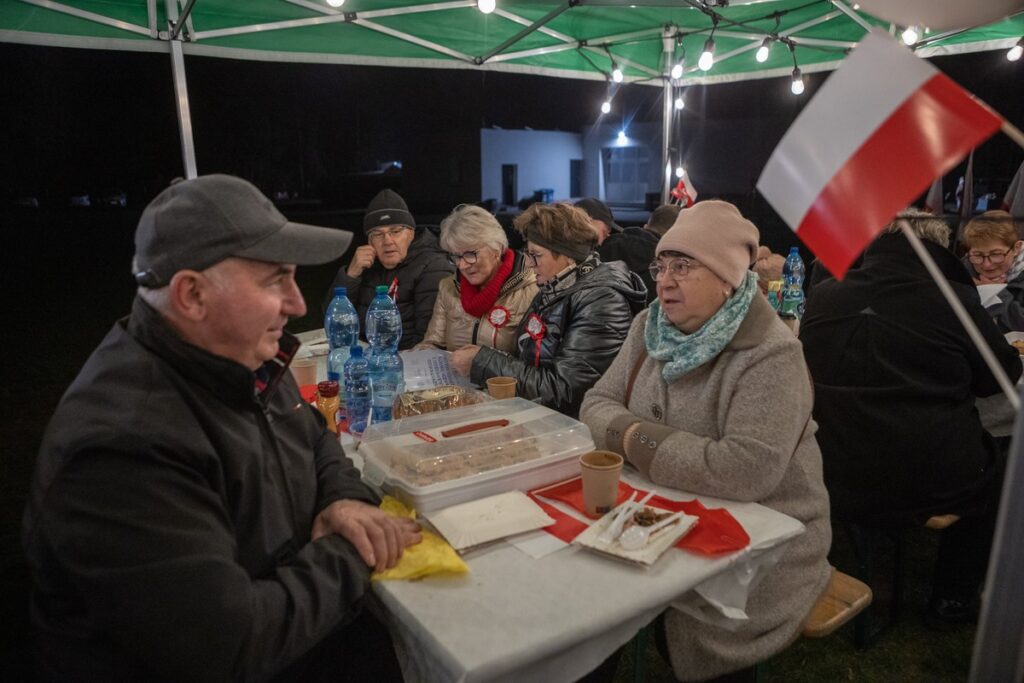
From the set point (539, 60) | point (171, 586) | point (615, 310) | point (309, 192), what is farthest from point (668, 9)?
point (309, 192)

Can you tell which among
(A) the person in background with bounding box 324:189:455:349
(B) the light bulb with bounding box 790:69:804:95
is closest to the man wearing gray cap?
(A) the person in background with bounding box 324:189:455:349

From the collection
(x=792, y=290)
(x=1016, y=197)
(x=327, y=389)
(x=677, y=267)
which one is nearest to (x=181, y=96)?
(x=327, y=389)

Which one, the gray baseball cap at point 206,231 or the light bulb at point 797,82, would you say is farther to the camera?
the light bulb at point 797,82

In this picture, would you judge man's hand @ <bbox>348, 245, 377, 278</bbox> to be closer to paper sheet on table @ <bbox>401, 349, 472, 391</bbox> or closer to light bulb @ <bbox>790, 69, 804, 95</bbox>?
paper sheet on table @ <bbox>401, 349, 472, 391</bbox>

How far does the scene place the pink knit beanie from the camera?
1.95 meters

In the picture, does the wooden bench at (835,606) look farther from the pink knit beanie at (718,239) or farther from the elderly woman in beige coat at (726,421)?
the pink knit beanie at (718,239)

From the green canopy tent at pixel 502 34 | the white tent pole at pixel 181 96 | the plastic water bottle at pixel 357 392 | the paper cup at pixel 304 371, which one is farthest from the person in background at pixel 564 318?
the white tent pole at pixel 181 96

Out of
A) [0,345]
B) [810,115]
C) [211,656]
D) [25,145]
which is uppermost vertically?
[25,145]

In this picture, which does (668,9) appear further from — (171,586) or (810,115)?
(171,586)

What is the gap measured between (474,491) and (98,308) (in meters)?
11.9

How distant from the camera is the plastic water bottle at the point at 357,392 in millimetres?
2448

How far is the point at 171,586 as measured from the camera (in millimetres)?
1108

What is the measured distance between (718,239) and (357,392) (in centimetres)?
147

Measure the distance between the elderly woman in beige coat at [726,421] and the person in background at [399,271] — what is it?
2410 mm
